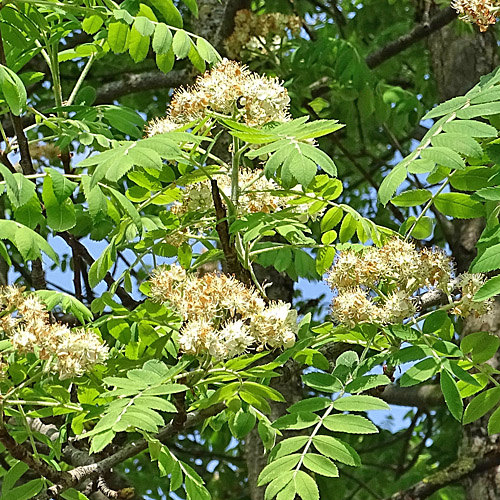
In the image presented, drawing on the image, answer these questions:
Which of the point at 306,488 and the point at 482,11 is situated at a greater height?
the point at 482,11

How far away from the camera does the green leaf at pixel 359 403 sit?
5.97ft

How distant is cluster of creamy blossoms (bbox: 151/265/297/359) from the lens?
189 cm

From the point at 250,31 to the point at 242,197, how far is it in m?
2.02

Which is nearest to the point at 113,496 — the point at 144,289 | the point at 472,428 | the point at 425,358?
the point at 144,289

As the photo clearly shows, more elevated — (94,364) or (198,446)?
(94,364)

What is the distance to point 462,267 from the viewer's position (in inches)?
176

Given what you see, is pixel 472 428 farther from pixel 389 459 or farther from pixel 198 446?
pixel 198 446

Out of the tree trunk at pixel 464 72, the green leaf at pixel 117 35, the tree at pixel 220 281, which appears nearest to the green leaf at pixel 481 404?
the tree at pixel 220 281

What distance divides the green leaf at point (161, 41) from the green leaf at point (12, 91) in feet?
1.46

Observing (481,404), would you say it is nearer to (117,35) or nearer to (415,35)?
(117,35)

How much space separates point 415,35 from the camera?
176 inches

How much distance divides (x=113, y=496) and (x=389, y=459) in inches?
120

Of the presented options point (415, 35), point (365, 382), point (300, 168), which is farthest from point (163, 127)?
point (415, 35)

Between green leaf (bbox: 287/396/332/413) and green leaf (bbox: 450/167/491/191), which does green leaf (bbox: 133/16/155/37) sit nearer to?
green leaf (bbox: 450/167/491/191)
